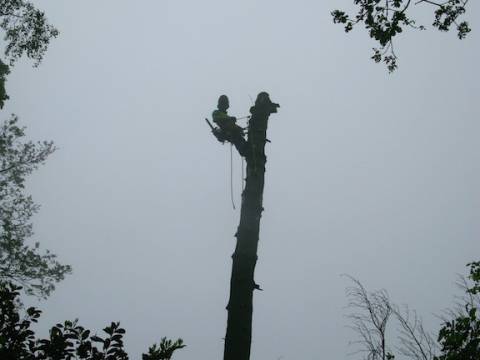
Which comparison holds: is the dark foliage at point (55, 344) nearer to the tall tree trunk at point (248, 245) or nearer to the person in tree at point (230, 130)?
the tall tree trunk at point (248, 245)

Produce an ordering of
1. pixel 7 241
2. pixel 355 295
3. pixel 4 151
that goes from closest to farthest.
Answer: pixel 355 295, pixel 7 241, pixel 4 151

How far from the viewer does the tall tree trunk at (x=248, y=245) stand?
4.33 meters

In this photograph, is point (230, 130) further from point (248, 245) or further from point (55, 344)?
point (55, 344)

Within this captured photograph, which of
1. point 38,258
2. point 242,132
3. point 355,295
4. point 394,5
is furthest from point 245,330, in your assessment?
point 38,258

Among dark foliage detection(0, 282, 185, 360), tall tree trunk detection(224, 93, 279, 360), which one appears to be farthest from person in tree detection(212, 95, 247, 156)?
dark foliage detection(0, 282, 185, 360)

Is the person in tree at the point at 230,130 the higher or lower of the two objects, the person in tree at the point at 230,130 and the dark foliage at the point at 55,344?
the higher

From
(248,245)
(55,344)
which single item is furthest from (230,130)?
(55,344)

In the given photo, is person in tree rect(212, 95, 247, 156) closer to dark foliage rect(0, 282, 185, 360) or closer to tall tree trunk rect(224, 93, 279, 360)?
tall tree trunk rect(224, 93, 279, 360)

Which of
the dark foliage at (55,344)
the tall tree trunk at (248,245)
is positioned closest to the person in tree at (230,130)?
the tall tree trunk at (248,245)

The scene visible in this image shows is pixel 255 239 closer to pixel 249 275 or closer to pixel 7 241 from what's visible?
pixel 249 275

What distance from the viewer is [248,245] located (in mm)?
4855

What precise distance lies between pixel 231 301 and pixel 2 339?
2.32 m

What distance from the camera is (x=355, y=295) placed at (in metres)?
10.2

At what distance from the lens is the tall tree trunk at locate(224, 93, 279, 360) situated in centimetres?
433
